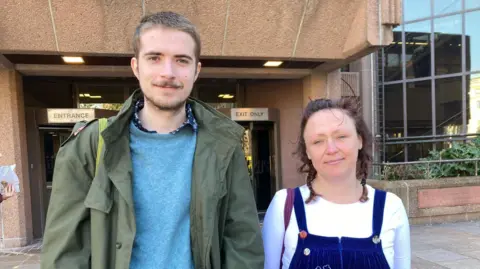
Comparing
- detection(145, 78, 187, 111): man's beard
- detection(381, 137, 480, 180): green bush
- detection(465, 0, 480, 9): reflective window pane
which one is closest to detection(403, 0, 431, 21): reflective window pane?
detection(465, 0, 480, 9): reflective window pane

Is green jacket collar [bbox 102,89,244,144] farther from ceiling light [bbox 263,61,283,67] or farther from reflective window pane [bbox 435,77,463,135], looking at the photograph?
reflective window pane [bbox 435,77,463,135]

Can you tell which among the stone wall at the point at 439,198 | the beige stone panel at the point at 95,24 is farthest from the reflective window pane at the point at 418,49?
the beige stone panel at the point at 95,24

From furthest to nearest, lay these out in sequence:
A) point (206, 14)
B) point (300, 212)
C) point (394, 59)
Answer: point (394, 59)
point (206, 14)
point (300, 212)

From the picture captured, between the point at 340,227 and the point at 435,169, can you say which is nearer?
the point at 340,227

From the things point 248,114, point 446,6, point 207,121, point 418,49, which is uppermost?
point 446,6

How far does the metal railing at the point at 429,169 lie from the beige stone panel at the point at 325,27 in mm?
3307

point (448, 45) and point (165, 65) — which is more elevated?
point (448, 45)

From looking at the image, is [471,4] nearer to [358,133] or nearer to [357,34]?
[357,34]

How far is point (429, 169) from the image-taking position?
8719mm

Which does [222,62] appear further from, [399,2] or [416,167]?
[416,167]

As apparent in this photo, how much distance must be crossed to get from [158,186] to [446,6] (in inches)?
715

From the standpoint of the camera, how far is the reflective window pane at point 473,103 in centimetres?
1520

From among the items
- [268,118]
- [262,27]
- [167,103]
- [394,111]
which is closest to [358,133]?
[167,103]

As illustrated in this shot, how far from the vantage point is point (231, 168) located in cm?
180
